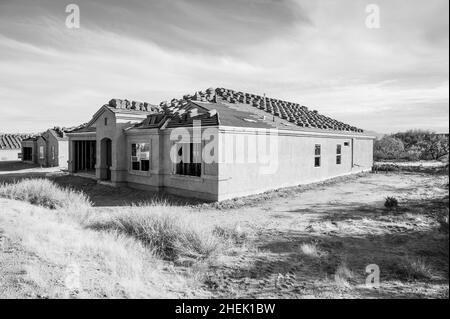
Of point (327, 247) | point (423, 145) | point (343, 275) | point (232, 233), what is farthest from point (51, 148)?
point (423, 145)

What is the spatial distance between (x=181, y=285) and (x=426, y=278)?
4.49m

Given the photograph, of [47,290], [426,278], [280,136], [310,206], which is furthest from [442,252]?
[280,136]

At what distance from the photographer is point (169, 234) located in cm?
804

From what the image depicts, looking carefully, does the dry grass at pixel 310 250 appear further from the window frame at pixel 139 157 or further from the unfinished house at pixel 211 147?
the window frame at pixel 139 157

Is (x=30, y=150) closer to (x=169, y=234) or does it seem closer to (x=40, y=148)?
(x=40, y=148)

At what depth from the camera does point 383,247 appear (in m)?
7.73

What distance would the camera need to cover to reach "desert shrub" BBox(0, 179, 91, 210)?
12.0 metres

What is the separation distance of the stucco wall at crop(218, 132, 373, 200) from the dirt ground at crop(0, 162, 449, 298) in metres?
0.78

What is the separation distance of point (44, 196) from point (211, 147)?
6.64 meters

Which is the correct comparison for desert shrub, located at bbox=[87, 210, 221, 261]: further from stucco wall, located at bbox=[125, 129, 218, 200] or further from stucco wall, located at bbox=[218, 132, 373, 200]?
stucco wall, located at bbox=[218, 132, 373, 200]

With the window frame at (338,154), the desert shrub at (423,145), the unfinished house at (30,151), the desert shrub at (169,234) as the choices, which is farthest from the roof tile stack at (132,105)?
the desert shrub at (423,145)

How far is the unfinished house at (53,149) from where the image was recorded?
99.1ft

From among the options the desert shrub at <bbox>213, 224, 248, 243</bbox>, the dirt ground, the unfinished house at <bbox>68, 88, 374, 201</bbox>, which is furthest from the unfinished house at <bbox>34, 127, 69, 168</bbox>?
the desert shrub at <bbox>213, 224, 248, 243</bbox>
